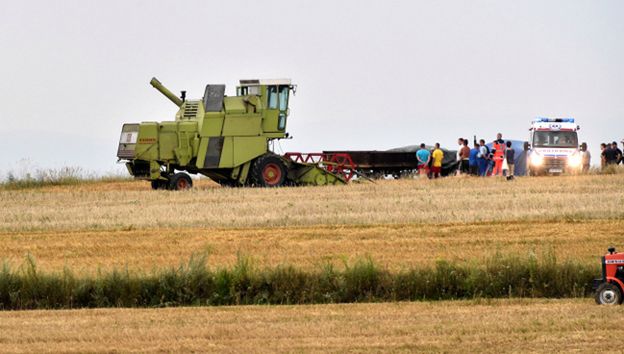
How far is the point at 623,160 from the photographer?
45.4 metres

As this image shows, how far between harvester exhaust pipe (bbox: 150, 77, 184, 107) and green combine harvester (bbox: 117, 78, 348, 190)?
0.64 meters

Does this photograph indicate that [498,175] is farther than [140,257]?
Yes

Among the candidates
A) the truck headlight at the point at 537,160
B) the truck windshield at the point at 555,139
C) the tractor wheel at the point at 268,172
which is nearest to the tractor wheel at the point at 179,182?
the tractor wheel at the point at 268,172

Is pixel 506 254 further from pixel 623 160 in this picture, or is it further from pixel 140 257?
pixel 623 160

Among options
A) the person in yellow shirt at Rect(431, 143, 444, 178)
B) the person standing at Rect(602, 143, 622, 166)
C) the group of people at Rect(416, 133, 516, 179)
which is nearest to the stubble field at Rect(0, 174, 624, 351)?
the group of people at Rect(416, 133, 516, 179)

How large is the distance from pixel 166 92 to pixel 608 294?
81.5 ft

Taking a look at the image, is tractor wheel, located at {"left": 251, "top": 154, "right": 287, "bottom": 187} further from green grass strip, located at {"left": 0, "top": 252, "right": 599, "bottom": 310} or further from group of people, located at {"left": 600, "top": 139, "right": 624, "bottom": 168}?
green grass strip, located at {"left": 0, "top": 252, "right": 599, "bottom": 310}

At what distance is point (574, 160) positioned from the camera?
41.7 meters

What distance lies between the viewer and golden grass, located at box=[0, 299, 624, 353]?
47.1 feet

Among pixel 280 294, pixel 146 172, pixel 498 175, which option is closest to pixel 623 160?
pixel 498 175

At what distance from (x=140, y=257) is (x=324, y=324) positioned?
7091mm

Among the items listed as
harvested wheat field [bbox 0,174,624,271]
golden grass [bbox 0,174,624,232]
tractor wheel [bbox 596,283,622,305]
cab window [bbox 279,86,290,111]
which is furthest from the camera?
cab window [bbox 279,86,290,111]

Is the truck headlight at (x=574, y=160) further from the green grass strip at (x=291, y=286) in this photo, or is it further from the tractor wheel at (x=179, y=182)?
the green grass strip at (x=291, y=286)

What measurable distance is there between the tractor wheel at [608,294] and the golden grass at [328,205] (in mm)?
9150
